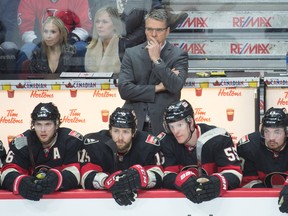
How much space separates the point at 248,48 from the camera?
8.37 meters

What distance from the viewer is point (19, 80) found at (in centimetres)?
799

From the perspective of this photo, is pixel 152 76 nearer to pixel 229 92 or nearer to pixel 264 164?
pixel 229 92

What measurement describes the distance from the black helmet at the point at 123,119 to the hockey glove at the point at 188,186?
32.2 inches

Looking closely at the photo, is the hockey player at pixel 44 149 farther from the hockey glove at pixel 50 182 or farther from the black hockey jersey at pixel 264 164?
the black hockey jersey at pixel 264 164

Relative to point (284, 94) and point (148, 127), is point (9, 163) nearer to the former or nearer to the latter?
point (148, 127)

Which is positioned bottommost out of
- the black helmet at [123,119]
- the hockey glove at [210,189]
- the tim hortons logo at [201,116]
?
the hockey glove at [210,189]

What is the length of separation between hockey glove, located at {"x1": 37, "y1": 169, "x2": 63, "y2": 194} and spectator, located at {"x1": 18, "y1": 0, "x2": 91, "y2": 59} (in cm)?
321

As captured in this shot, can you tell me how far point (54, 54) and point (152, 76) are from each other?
1477mm

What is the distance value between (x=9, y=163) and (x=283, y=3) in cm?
388

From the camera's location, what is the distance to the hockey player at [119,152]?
540cm

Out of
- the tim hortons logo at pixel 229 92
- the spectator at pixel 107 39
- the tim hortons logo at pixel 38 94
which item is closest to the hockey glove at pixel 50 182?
the tim hortons logo at pixel 38 94

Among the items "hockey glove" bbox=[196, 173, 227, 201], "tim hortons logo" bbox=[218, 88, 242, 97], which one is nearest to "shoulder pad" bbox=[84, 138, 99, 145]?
"hockey glove" bbox=[196, 173, 227, 201]

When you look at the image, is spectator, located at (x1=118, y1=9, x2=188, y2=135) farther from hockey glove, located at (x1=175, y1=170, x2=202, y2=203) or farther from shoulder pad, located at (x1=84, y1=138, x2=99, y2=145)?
hockey glove, located at (x1=175, y1=170, x2=202, y2=203)

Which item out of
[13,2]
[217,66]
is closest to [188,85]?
[217,66]
